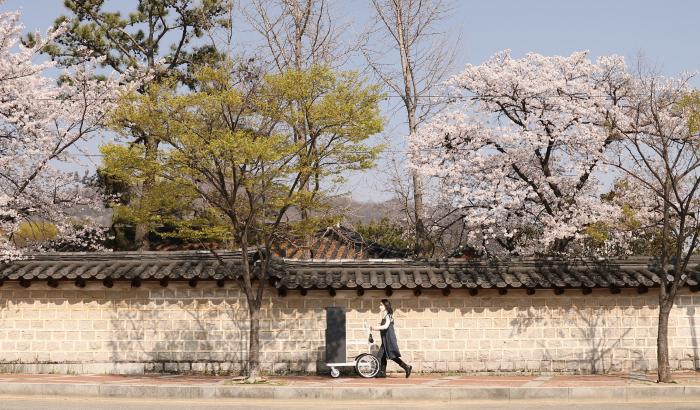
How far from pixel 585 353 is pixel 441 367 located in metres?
3.38

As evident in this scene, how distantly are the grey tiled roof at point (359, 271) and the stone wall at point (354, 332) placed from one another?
495 mm

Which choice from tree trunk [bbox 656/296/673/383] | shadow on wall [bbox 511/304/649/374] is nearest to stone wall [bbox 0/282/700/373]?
shadow on wall [bbox 511/304/649/374]

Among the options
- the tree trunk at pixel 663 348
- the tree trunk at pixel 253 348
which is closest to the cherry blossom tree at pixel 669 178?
the tree trunk at pixel 663 348

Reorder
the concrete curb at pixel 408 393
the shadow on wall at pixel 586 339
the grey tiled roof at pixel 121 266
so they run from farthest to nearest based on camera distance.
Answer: the shadow on wall at pixel 586 339
the grey tiled roof at pixel 121 266
the concrete curb at pixel 408 393

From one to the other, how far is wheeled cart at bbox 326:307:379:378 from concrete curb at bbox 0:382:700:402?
7.99 feet

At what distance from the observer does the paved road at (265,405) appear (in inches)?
524

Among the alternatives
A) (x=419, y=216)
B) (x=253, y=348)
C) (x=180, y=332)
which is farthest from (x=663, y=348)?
(x=419, y=216)

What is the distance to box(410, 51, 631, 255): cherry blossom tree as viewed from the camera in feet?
82.8

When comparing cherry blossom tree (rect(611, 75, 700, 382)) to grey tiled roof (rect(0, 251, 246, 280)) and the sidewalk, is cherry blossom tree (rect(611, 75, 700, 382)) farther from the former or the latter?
grey tiled roof (rect(0, 251, 246, 280))

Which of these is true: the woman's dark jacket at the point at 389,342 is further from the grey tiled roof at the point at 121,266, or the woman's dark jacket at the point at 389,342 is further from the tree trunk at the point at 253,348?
the grey tiled roof at the point at 121,266

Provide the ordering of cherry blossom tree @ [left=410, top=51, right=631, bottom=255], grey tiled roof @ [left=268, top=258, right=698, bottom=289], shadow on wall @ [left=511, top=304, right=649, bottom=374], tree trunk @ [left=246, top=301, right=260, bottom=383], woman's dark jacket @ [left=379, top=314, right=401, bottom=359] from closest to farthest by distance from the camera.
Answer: tree trunk @ [left=246, top=301, right=260, bottom=383] < woman's dark jacket @ [left=379, top=314, right=401, bottom=359] < grey tiled roof @ [left=268, top=258, right=698, bottom=289] < shadow on wall @ [left=511, top=304, right=649, bottom=374] < cherry blossom tree @ [left=410, top=51, right=631, bottom=255]

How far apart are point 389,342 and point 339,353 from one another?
4.11ft

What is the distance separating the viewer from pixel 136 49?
32.7 m

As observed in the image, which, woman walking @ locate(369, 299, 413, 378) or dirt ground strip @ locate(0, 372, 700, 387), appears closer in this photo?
dirt ground strip @ locate(0, 372, 700, 387)
